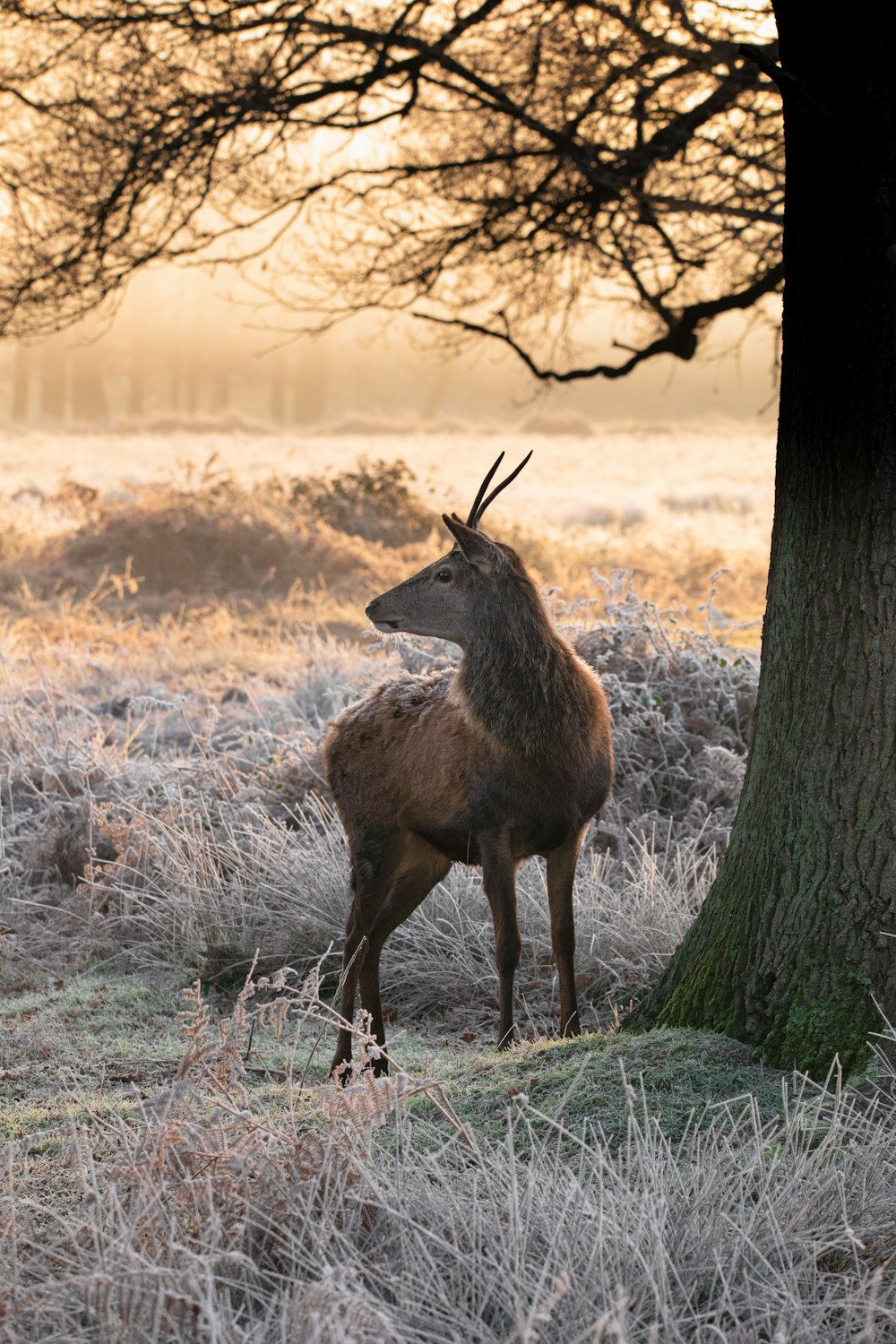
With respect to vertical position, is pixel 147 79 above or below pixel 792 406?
above

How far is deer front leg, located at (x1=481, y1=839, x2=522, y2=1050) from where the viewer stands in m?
4.71

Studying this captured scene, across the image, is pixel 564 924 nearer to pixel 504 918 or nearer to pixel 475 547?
pixel 504 918

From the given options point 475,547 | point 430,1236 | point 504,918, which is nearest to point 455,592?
point 475,547

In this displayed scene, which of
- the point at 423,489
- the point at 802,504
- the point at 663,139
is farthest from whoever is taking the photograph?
the point at 423,489

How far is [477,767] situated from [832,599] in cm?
135

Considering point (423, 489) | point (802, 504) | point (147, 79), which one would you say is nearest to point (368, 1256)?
point (802, 504)

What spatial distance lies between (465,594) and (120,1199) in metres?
2.53

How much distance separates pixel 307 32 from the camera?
8.56m

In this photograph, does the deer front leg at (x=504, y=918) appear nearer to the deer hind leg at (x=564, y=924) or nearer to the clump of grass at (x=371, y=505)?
the deer hind leg at (x=564, y=924)

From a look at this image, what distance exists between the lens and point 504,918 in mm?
4785

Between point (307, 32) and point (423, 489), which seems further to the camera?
point (423, 489)

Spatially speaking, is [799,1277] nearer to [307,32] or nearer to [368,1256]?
[368,1256]

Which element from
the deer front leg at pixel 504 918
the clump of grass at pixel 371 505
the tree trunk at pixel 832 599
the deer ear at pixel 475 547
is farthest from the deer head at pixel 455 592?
the clump of grass at pixel 371 505

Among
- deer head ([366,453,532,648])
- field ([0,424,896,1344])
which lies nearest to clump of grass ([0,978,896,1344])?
field ([0,424,896,1344])
